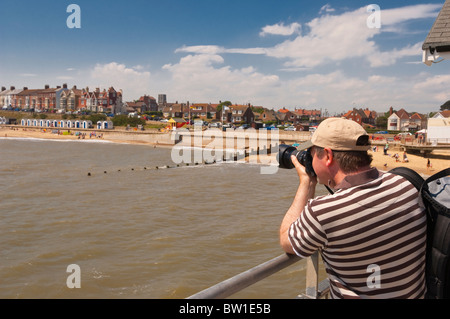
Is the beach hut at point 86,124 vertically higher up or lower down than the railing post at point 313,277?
higher up

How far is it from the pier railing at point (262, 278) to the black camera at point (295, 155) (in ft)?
1.72

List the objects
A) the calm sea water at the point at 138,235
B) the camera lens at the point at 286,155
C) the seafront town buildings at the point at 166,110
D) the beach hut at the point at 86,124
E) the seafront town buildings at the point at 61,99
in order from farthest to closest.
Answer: the seafront town buildings at the point at 61,99 < the seafront town buildings at the point at 166,110 < the beach hut at the point at 86,124 < the calm sea water at the point at 138,235 < the camera lens at the point at 286,155

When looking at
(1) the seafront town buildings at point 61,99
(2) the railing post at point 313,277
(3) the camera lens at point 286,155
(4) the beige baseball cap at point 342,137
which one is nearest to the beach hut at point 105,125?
(1) the seafront town buildings at point 61,99

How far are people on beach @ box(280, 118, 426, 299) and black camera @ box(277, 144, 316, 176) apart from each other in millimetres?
104

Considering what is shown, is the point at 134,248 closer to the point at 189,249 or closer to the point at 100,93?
the point at 189,249

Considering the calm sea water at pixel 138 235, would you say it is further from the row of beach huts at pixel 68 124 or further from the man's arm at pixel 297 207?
the row of beach huts at pixel 68 124

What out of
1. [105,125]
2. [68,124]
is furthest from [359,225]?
[68,124]

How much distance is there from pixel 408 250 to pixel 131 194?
21.5 meters

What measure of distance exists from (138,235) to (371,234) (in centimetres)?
1316

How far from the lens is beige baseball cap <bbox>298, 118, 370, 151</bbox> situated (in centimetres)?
190

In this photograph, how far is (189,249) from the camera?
41.3 ft

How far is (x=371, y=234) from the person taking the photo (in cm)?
180

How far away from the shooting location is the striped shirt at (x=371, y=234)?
5.80 ft
